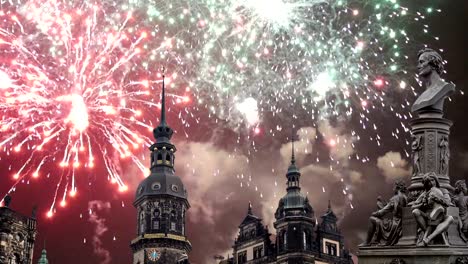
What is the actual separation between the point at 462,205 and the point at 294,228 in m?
77.7

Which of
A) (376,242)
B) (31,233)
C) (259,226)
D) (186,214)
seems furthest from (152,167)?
(376,242)

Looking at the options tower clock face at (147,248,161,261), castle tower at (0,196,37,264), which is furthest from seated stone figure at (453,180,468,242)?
tower clock face at (147,248,161,261)

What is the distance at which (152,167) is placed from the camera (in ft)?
399

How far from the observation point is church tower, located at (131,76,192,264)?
115688 mm

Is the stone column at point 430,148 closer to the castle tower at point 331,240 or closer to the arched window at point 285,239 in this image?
the arched window at point 285,239

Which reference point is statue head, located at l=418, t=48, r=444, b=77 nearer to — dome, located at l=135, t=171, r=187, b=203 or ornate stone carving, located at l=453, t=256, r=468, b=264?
ornate stone carving, located at l=453, t=256, r=468, b=264

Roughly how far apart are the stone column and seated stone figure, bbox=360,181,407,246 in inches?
35.6

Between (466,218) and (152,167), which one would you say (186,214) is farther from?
(466,218)

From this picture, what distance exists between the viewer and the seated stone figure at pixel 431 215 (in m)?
20.5

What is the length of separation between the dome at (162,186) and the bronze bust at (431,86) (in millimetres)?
96584

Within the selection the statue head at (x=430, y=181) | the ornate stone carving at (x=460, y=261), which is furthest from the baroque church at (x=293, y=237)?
the ornate stone carving at (x=460, y=261)

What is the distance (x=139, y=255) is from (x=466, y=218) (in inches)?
3914

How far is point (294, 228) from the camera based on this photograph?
98500 mm

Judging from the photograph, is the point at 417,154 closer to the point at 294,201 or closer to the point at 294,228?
the point at 294,228
